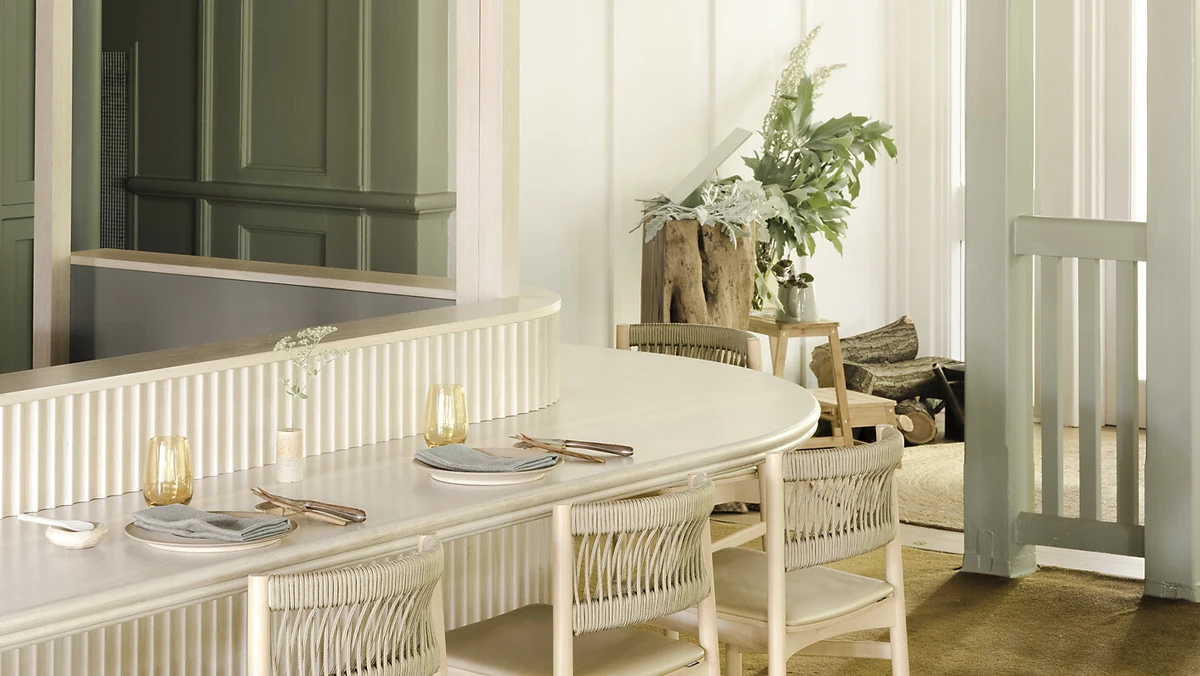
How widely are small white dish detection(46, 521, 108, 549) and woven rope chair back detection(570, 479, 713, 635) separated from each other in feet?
2.40

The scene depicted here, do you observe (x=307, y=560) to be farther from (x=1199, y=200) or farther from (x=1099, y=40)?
(x=1099, y=40)

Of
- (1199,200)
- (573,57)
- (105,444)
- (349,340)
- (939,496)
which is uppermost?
(573,57)

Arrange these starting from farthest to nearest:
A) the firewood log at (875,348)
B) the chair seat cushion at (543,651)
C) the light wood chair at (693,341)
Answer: the firewood log at (875,348) → the light wood chair at (693,341) → the chair seat cushion at (543,651)

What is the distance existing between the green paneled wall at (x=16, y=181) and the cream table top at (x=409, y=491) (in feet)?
9.08

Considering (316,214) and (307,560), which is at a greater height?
(316,214)

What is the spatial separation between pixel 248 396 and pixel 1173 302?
122 inches

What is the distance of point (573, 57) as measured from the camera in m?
6.22

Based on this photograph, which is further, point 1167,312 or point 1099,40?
point 1099,40

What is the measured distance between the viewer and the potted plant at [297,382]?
101 inches

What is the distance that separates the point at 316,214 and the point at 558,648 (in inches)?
162

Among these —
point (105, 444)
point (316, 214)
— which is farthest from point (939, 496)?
point (105, 444)

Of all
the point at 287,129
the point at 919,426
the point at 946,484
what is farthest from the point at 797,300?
the point at 287,129

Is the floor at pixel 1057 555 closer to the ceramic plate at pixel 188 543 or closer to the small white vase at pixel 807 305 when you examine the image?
the small white vase at pixel 807 305

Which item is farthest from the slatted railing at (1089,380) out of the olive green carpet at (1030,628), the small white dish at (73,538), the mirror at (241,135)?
the small white dish at (73,538)
